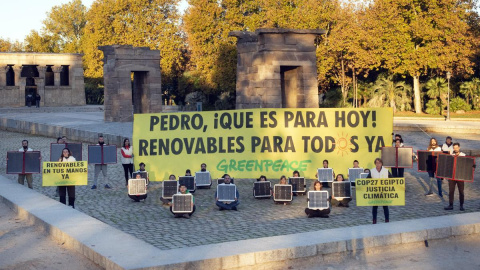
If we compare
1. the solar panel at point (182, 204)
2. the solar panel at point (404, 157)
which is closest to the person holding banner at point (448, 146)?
the solar panel at point (404, 157)

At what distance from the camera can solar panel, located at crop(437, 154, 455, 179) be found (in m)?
17.0

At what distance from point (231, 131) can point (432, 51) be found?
3934cm

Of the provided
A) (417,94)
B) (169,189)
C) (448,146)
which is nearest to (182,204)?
(169,189)

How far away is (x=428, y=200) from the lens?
61.4ft

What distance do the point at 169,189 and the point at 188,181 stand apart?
136 centimetres

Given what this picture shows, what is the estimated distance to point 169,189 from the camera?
1852 cm

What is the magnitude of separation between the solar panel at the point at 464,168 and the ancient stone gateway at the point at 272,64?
1300cm

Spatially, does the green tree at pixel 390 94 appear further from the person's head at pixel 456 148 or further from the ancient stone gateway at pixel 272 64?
the person's head at pixel 456 148

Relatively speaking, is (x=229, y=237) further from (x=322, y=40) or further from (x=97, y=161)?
(x=322, y=40)

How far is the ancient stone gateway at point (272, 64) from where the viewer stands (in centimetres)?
2881

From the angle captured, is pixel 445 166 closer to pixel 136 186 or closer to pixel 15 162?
pixel 136 186

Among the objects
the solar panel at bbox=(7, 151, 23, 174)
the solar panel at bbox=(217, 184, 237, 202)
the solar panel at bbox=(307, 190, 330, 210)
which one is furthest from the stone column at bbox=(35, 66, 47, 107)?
the solar panel at bbox=(307, 190, 330, 210)

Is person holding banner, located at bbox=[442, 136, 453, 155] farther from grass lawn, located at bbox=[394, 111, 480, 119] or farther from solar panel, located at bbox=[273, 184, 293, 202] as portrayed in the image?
grass lawn, located at bbox=[394, 111, 480, 119]

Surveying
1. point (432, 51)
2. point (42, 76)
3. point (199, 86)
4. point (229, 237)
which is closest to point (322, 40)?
point (432, 51)
